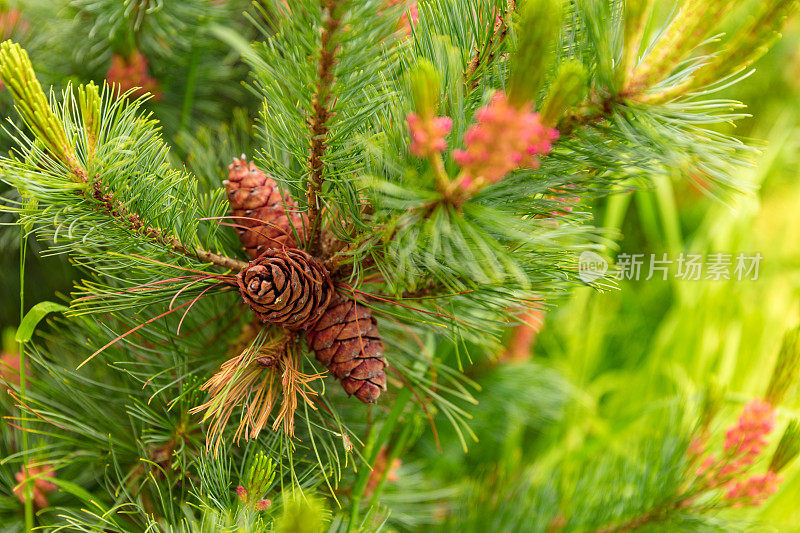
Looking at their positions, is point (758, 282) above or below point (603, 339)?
above

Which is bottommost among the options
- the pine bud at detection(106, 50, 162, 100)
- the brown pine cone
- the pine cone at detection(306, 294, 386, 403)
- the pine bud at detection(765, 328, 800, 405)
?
the pine cone at detection(306, 294, 386, 403)

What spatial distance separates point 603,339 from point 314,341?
720mm

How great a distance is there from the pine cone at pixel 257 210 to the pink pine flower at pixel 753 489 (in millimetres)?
355

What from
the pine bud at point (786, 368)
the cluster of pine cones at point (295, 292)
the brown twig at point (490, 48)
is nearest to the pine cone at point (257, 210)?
the cluster of pine cones at point (295, 292)

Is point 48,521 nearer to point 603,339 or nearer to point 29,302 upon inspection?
point 29,302

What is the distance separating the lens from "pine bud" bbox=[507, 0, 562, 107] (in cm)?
18

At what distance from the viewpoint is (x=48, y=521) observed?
35cm

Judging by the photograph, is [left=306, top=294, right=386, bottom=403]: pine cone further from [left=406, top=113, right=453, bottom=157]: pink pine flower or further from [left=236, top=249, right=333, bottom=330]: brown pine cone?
[left=406, top=113, right=453, bottom=157]: pink pine flower

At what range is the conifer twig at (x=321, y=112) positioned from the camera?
22 cm

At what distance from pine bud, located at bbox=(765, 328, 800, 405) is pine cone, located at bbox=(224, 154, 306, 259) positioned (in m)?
0.32

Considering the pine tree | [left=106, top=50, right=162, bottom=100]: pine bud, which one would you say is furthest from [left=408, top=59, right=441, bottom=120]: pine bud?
[left=106, top=50, right=162, bottom=100]: pine bud

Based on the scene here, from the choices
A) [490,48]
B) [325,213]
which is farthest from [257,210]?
[490,48]

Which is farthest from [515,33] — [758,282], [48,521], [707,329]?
[758,282]

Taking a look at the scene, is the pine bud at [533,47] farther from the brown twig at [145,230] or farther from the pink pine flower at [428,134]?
the brown twig at [145,230]
